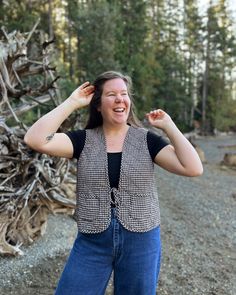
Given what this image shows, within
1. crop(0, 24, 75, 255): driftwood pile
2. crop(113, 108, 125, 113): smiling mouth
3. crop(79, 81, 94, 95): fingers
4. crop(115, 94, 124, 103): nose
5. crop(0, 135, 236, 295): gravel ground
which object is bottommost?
crop(0, 135, 236, 295): gravel ground

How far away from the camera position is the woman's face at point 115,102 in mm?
2258

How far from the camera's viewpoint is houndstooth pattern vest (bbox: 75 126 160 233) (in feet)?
7.21

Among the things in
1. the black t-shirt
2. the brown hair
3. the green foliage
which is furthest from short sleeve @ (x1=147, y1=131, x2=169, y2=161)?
the green foliage

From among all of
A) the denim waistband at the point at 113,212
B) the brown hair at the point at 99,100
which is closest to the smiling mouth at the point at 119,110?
the brown hair at the point at 99,100

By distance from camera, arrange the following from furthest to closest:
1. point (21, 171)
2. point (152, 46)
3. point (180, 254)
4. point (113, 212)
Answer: point (152, 46), point (180, 254), point (21, 171), point (113, 212)

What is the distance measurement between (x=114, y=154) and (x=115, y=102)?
27cm

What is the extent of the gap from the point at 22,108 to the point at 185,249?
2.83 m

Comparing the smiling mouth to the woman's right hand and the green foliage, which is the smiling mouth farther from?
the green foliage

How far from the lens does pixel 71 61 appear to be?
25.0 meters

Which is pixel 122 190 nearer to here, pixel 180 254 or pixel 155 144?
pixel 155 144

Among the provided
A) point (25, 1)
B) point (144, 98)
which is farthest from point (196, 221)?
point (144, 98)

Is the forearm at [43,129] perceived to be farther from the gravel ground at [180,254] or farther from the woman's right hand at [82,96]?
the gravel ground at [180,254]

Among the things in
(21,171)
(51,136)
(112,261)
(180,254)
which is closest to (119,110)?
(51,136)

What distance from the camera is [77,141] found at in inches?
91.3
